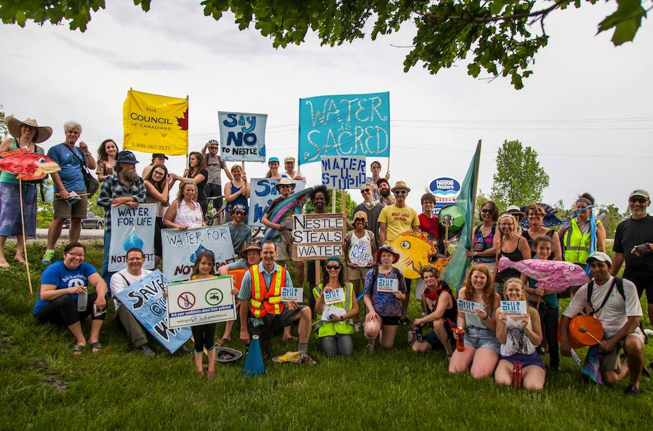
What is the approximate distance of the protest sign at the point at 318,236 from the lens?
305 inches

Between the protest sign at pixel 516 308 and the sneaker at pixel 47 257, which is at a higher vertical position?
the sneaker at pixel 47 257

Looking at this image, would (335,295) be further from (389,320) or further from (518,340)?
(518,340)

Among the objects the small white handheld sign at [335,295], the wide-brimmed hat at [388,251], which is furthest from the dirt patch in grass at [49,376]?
the wide-brimmed hat at [388,251]

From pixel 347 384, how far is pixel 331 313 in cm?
158

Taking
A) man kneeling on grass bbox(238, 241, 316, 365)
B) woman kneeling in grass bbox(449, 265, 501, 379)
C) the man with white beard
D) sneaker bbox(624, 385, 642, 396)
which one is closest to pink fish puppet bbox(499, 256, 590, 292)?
woman kneeling in grass bbox(449, 265, 501, 379)

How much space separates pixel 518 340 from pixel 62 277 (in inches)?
233

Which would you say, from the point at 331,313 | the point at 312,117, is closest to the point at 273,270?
the point at 331,313

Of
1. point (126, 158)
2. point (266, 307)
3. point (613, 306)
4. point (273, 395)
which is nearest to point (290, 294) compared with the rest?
point (266, 307)

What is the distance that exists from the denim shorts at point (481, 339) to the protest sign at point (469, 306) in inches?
12.4

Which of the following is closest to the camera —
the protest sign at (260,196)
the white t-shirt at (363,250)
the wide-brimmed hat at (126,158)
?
the wide-brimmed hat at (126,158)

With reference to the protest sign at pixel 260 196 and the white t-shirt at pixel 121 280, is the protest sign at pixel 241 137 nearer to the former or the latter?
the protest sign at pixel 260 196

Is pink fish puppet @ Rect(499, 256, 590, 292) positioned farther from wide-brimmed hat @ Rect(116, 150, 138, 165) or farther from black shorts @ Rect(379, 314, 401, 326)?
wide-brimmed hat @ Rect(116, 150, 138, 165)

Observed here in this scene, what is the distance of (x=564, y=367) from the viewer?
610 centimetres

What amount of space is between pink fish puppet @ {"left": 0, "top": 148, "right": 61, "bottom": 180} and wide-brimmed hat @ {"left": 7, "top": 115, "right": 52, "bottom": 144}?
2.23ft
